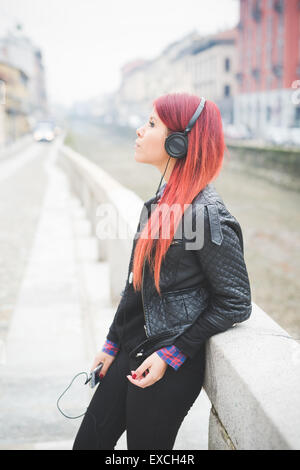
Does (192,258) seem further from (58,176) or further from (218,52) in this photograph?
(218,52)

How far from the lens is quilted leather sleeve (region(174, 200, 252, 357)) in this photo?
1.55 meters

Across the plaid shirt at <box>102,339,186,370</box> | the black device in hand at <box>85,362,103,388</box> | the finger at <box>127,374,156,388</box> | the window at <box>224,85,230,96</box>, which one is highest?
the window at <box>224,85,230,96</box>

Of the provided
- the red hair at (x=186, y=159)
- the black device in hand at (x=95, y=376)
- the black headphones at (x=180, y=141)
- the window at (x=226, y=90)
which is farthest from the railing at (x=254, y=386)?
the window at (x=226, y=90)

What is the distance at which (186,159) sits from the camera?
1639 mm

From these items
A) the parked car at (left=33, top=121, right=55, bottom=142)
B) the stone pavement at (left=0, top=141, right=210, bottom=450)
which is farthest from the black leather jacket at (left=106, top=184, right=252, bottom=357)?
the parked car at (left=33, top=121, right=55, bottom=142)

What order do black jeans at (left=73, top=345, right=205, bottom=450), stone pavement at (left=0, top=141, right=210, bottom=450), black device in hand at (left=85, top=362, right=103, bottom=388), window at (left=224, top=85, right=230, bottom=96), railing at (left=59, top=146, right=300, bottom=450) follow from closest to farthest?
1. railing at (left=59, top=146, right=300, bottom=450)
2. black jeans at (left=73, top=345, right=205, bottom=450)
3. black device in hand at (left=85, top=362, right=103, bottom=388)
4. stone pavement at (left=0, top=141, right=210, bottom=450)
5. window at (left=224, top=85, right=230, bottom=96)

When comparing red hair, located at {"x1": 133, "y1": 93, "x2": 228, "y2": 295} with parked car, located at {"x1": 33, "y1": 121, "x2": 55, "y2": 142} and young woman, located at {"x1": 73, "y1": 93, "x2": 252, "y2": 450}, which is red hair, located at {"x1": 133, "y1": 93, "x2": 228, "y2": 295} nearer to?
young woman, located at {"x1": 73, "y1": 93, "x2": 252, "y2": 450}

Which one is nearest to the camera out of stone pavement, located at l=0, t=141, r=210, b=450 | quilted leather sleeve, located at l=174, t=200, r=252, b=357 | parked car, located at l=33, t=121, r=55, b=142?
quilted leather sleeve, located at l=174, t=200, r=252, b=357

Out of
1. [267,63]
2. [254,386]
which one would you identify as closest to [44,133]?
[267,63]

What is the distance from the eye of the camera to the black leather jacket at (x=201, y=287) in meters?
1.56

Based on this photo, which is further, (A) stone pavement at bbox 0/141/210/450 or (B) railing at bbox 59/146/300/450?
(A) stone pavement at bbox 0/141/210/450

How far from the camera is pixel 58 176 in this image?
754 inches

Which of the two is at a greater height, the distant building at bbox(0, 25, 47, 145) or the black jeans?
the distant building at bbox(0, 25, 47, 145)

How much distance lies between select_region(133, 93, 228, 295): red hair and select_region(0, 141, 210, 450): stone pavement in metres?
1.34
